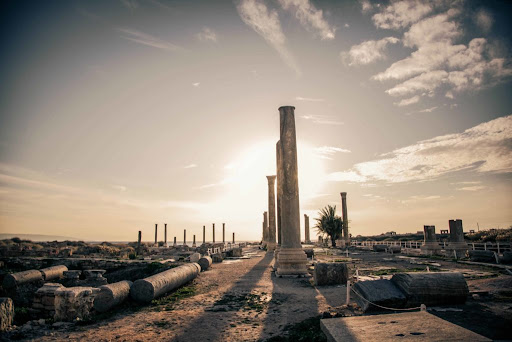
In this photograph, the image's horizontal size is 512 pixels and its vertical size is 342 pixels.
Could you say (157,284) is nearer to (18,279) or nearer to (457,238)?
(18,279)

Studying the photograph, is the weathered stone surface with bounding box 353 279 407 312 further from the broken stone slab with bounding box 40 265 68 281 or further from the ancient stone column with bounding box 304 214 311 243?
the ancient stone column with bounding box 304 214 311 243

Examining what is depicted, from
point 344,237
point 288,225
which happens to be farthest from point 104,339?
point 344,237

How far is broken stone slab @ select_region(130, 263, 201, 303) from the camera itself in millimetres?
7770

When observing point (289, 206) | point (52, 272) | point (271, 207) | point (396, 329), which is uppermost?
point (271, 207)

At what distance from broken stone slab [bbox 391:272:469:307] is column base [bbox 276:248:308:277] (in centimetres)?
591

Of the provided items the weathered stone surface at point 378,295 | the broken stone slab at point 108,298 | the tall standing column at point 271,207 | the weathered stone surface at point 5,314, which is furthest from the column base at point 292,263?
the tall standing column at point 271,207

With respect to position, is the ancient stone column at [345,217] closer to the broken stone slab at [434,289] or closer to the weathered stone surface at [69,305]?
the broken stone slab at [434,289]

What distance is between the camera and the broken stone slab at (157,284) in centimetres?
777

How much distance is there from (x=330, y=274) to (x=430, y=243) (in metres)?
14.4

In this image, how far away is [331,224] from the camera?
33094 mm

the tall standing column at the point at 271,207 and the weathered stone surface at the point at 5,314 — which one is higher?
the tall standing column at the point at 271,207

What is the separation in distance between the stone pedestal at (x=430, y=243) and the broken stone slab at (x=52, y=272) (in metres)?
21.4

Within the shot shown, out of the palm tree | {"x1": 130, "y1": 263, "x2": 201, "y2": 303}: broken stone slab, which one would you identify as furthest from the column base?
the palm tree

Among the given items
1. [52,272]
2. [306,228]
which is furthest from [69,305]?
[306,228]
